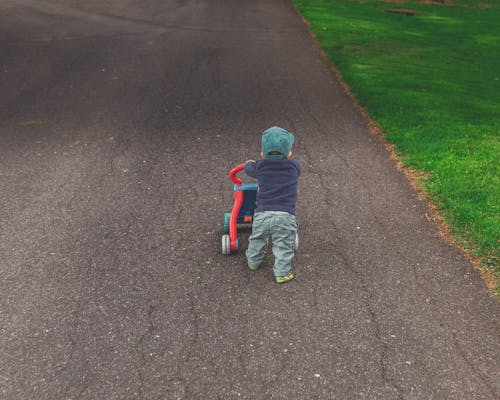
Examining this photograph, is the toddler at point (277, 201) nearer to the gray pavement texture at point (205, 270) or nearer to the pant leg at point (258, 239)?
the pant leg at point (258, 239)

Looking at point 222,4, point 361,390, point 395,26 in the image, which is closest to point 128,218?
point 361,390

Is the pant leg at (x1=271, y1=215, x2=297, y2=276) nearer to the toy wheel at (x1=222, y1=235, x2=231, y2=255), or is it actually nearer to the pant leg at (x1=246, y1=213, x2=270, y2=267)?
the pant leg at (x1=246, y1=213, x2=270, y2=267)

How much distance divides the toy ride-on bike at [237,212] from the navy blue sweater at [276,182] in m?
0.30

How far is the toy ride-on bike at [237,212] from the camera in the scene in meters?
4.91

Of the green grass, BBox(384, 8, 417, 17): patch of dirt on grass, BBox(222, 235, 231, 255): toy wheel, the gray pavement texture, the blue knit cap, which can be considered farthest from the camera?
BBox(384, 8, 417, 17): patch of dirt on grass

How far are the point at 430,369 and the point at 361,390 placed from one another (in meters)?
0.61

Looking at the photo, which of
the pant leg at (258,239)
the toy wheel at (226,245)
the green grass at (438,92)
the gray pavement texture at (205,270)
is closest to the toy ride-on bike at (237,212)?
the toy wheel at (226,245)

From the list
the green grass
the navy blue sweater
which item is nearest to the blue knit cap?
the navy blue sweater

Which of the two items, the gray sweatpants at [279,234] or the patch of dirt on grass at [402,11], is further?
the patch of dirt on grass at [402,11]

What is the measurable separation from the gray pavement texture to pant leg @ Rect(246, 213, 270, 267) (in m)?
0.15

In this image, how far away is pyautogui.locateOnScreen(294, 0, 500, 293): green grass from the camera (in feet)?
19.5

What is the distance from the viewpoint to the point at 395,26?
17859 millimetres

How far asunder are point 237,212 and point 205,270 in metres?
0.75

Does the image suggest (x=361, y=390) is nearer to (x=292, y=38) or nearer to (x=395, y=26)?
(x=292, y=38)
